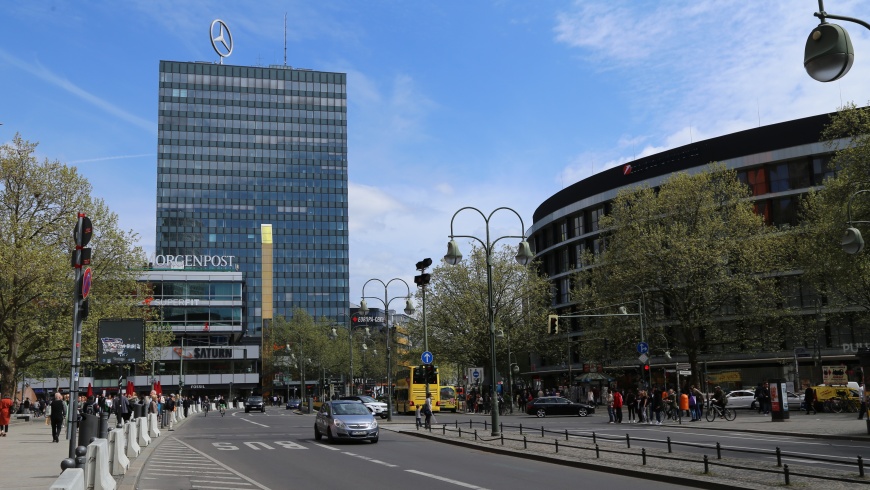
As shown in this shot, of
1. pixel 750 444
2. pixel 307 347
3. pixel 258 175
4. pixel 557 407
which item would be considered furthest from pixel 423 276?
pixel 258 175

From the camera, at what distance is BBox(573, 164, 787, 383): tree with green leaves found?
163ft

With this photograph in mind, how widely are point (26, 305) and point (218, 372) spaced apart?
231ft

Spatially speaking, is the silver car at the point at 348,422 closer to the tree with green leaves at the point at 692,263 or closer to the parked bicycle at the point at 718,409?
the parked bicycle at the point at 718,409

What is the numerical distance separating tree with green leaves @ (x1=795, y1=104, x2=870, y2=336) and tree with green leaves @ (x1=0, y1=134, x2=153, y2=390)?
39.0 m

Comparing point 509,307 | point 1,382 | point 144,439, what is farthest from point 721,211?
point 1,382

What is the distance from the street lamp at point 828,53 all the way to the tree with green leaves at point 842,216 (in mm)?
30444

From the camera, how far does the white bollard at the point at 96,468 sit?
42.0 feet

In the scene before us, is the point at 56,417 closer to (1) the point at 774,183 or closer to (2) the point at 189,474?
(2) the point at 189,474

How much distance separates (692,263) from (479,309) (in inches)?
828

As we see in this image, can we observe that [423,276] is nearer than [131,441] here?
No

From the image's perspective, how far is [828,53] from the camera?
784 centimetres

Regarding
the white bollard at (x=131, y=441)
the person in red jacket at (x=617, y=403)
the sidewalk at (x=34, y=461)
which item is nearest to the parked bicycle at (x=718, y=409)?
the person in red jacket at (x=617, y=403)

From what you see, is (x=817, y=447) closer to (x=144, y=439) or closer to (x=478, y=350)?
(x=144, y=439)

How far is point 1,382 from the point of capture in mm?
44281
